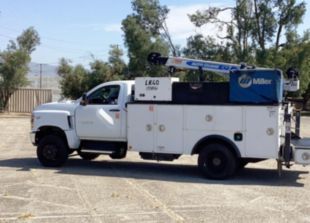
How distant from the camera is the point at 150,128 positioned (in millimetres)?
14320

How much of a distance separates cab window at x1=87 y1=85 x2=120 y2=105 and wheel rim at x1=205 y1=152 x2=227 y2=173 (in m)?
2.94

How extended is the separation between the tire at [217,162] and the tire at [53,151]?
12.6 feet

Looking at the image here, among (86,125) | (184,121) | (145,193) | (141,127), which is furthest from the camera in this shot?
(86,125)

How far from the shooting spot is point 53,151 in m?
15.4

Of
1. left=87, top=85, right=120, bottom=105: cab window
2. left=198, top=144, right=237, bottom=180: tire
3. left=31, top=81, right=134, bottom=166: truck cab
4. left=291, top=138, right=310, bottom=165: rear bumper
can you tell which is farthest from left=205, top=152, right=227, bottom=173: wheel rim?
left=87, top=85, right=120, bottom=105: cab window

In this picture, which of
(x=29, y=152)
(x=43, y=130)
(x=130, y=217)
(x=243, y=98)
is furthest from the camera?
(x=29, y=152)

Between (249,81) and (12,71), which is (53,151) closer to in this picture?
(249,81)

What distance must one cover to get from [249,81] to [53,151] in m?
5.52

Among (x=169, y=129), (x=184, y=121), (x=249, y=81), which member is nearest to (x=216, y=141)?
(x=184, y=121)

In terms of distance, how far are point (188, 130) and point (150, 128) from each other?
3.27 ft

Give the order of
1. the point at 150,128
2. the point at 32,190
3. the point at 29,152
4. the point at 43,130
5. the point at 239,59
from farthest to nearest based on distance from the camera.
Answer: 1. the point at 239,59
2. the point at 29,152
3. the point at 43,130
4. the point at 150,128
5. the point at 32,190

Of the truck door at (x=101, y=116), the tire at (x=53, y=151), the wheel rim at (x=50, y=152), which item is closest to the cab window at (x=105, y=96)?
the truck door at (x=101, y=116)

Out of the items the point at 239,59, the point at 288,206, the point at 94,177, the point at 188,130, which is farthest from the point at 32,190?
the point at 239,59

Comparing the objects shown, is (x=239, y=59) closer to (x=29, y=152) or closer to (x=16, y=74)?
(x=16, y=74)
